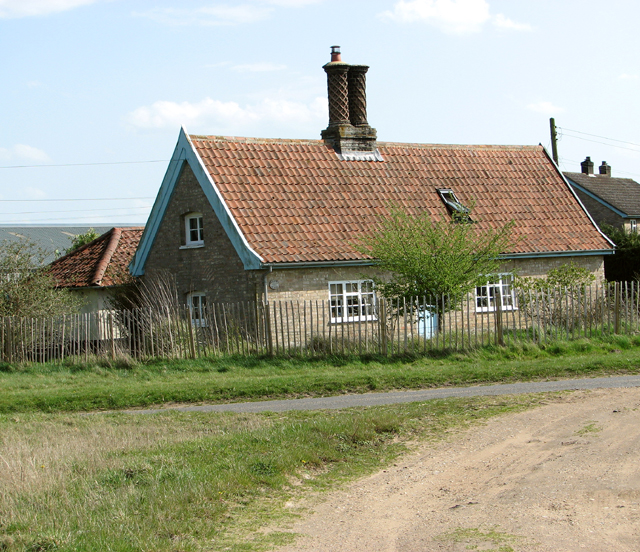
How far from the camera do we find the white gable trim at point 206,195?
20.6 m

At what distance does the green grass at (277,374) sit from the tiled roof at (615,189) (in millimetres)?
27125

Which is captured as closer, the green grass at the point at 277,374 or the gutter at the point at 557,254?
the green grass at the point at 277,374

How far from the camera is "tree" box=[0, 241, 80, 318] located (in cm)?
2103

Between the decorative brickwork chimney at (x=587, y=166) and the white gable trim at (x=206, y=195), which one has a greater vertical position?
the decorative brickwork chimney at (x=587, y=166)

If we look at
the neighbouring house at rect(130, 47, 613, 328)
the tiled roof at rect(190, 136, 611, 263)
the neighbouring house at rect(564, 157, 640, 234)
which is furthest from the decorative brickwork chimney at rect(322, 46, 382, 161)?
the neighbouring house at rect(564, 157, 640, 234)

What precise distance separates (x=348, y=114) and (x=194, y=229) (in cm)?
671

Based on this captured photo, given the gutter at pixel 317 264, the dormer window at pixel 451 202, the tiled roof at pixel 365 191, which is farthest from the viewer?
the dormer window at pixel 451 202

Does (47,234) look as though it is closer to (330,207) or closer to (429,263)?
(330,207)

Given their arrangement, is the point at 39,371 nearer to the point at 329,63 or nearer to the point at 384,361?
the point at 384,361

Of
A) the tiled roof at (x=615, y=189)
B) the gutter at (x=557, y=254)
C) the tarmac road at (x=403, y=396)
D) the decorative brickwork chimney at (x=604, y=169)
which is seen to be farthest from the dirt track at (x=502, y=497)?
the decorative brickwork chimney at (x=604, y=169)

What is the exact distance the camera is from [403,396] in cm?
1362

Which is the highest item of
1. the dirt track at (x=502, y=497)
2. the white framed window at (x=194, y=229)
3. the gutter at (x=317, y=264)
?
the white framed window at (x=194, y=229)

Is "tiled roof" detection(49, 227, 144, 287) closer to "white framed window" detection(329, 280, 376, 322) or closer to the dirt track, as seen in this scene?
"white framed window" detection(329, 280, 376, 322)

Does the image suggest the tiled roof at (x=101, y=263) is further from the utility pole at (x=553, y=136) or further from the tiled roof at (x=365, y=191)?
the utility pole at (x=553, y=136)
